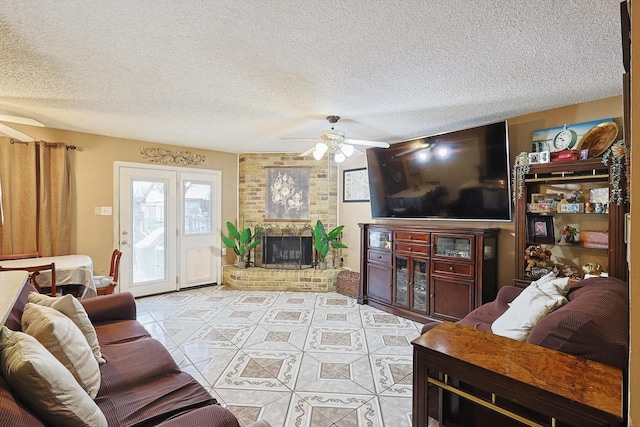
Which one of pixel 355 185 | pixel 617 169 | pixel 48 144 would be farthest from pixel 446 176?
pixel 48 144

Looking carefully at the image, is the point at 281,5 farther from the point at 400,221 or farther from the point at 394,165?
the point at 400,221

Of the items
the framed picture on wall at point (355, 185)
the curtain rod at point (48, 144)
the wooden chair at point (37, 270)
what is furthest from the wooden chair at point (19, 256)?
the framed picture on wall at point (355, 185)

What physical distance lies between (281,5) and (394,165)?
279 centimetres

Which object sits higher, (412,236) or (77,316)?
(412,236)

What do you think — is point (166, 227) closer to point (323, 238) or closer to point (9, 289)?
point (323, 238)

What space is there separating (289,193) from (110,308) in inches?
128

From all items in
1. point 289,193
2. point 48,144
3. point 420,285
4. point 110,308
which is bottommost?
point 420,285

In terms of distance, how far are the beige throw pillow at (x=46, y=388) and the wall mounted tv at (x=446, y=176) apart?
3.45 meters

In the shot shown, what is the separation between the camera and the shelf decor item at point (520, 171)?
287 centimetres

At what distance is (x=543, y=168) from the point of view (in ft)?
9.05

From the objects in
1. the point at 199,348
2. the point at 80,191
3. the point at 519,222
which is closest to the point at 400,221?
the point at 519,222

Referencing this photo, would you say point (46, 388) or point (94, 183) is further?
point (94, 183)

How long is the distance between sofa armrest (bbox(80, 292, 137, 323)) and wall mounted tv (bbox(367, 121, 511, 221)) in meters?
3.17

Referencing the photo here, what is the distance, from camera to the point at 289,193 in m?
→ 5.20
